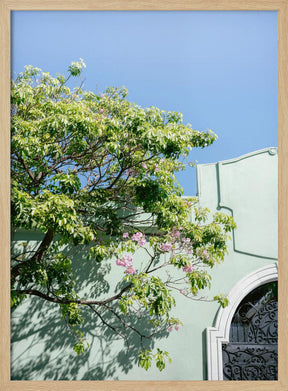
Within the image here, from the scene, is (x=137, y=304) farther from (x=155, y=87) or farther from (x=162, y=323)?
(x=155, y=87)

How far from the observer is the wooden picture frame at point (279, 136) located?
8.77ft

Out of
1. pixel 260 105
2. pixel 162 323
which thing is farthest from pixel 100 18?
pixel 162 323

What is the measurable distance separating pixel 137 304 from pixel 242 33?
7.62 ft

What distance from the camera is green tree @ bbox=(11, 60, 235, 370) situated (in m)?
3.01

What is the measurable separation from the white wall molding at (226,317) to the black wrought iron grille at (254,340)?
0.50ft

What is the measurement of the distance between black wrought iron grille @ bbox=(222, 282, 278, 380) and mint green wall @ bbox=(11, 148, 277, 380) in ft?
0.95

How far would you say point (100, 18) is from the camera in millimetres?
3154

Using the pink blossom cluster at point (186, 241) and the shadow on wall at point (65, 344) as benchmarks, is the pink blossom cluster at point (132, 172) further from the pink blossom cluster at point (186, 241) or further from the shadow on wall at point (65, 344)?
the shadow on wall at point (65, 344)

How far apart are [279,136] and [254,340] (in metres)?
2.18

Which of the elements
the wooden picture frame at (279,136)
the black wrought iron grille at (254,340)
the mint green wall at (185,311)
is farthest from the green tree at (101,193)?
the black wrought iron grille at (254,340)

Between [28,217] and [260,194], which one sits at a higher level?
[260,194]

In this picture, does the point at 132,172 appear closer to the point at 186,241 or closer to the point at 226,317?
the point at 186,241

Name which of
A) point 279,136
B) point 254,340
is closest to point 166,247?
point 279,136

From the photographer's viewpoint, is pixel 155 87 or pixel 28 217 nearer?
Answer: pixel 28 217
